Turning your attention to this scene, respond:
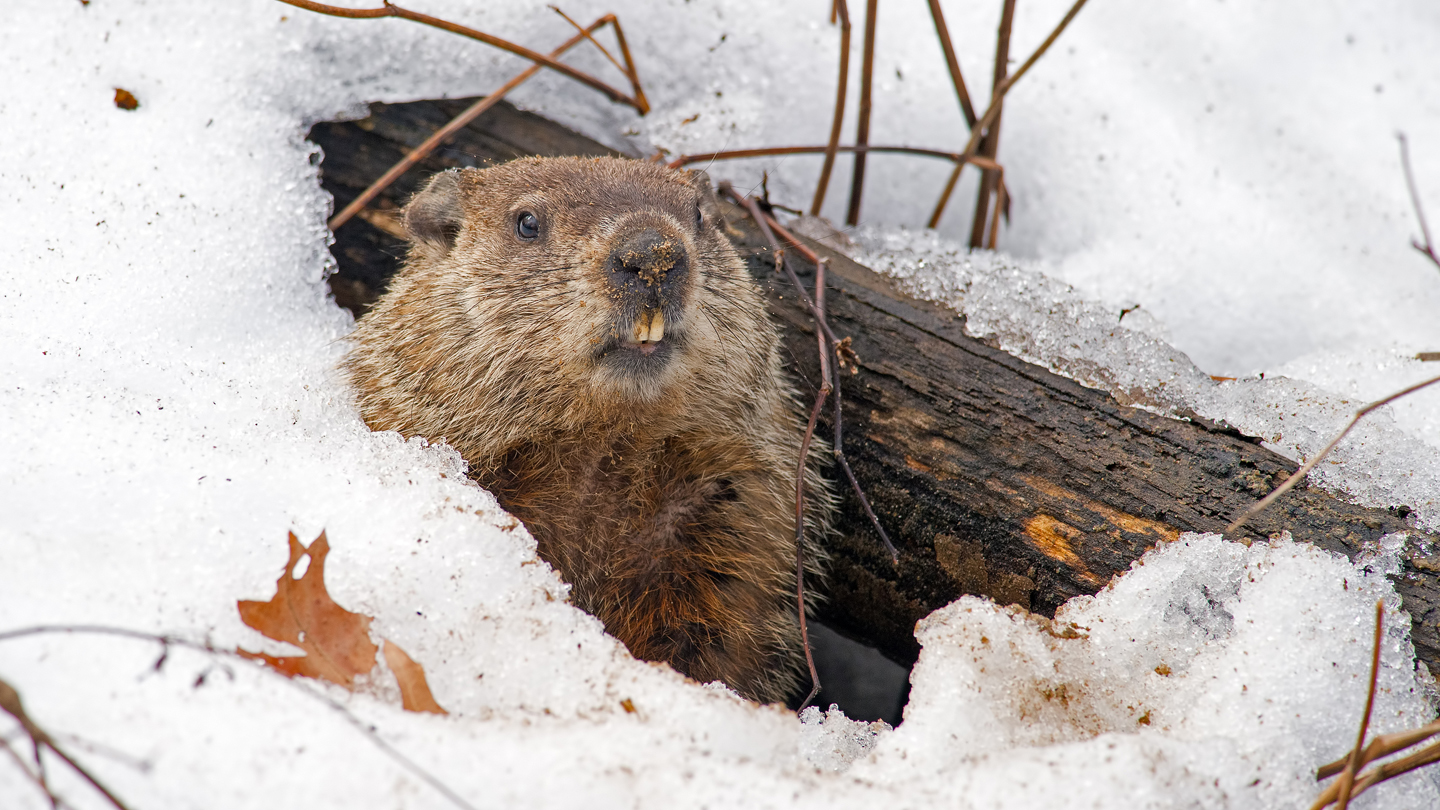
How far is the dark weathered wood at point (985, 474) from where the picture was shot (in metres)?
2.80

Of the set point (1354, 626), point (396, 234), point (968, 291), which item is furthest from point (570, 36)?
point (1354, 626)

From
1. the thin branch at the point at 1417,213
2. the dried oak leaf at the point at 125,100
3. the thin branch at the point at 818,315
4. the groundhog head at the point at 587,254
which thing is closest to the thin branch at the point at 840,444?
the thin branch at the point at 818,315

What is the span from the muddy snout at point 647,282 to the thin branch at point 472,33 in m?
1.50

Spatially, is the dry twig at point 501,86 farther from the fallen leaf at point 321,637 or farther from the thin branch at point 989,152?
the fallen leaf at point 321,637

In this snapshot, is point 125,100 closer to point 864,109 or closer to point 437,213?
point 437,213

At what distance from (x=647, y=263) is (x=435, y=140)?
164cm

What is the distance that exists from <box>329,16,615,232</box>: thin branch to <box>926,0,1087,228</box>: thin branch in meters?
1.61

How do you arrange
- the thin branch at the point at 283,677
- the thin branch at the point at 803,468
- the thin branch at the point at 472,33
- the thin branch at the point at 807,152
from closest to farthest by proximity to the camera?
the thin branch at the point at 283,677 < the thin branch at the point at 803,468 < the thin branch at the point at 472,33 < the thin branch at the point at 807,152

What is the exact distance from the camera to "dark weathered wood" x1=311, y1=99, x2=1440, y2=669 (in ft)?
9.20

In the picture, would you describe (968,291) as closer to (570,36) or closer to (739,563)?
(739,563)

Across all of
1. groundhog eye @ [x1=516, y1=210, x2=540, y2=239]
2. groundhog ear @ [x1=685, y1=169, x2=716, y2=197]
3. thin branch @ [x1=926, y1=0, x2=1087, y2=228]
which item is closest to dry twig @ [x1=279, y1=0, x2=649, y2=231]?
groundhog ear @ [x1=685, y1=169, x2=716, y2=197]

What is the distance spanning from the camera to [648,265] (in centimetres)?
273

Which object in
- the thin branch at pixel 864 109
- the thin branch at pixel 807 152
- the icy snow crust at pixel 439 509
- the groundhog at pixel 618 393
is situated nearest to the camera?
the icy snow crust at pixel 439 509

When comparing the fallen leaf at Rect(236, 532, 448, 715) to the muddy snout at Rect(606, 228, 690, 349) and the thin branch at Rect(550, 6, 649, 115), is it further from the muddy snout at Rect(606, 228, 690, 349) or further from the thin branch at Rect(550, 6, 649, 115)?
the thin branch at Rect(550, 6, 649, 115)
